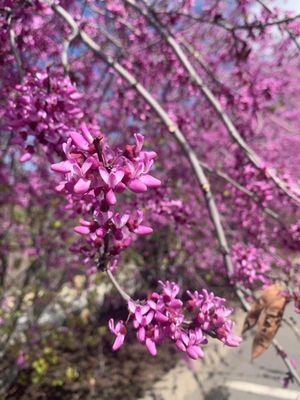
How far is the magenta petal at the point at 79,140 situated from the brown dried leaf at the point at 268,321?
1.81 metres

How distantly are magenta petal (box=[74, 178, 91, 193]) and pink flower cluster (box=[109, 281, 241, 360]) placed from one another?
0.64 metres

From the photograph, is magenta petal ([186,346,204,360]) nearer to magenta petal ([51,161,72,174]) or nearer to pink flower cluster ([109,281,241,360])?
pink flower cluster ([109,281,241,360])

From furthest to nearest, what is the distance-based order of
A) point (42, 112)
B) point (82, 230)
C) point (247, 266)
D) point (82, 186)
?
1. point (247, 266)
2. point (42, 112)
3. point (82, 230)
4. point (82, 186)

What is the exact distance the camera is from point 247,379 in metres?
6.29

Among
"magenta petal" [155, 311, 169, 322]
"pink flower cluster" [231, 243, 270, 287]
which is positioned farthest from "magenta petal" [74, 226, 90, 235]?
"pink flower cluster" [231, 243, 270, 287]

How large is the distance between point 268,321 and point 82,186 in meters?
1.81

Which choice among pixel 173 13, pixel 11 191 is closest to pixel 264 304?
pixel 173 13

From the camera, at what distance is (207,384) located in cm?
604

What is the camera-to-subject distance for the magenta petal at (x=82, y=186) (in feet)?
4.37

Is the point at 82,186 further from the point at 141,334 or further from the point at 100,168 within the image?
the point at 141,334

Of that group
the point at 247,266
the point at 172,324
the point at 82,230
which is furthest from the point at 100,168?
the point at 247,266

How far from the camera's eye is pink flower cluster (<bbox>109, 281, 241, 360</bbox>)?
1.70m

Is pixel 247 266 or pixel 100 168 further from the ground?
pixel 100 168

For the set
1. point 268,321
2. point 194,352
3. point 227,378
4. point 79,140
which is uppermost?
point 79,140
